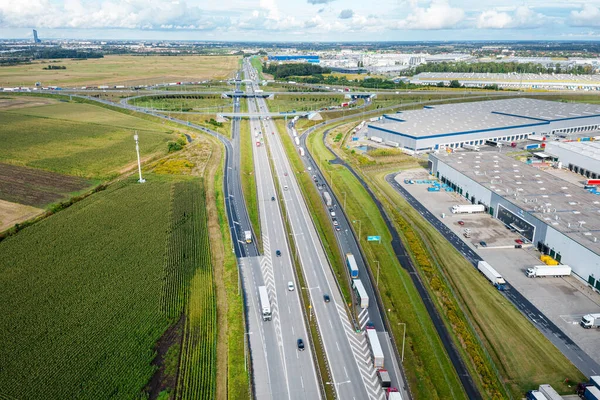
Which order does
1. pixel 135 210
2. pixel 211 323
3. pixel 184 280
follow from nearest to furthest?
pixel 211 323 → pixel 184 280 → pixel 135 210

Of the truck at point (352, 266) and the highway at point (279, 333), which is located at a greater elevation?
the truck at point (352, 266)

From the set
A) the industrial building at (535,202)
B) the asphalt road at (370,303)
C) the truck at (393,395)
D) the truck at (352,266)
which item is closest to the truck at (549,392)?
the asphalt road at (370,303)

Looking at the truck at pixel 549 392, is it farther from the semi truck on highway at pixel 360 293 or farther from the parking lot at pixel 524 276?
the semi truck on highway at pixel 360 293

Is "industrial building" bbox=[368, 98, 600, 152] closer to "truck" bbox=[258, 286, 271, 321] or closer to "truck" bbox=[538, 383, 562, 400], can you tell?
"truck" bbox=[258, 286, 271, 321]

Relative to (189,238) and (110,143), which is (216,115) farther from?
(189,238)

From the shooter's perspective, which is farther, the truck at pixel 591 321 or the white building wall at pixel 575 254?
the white building wall at pixel 575 254

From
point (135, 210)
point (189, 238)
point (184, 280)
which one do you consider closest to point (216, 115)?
point (135, 210)
